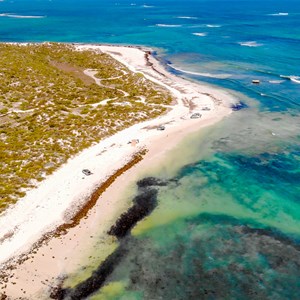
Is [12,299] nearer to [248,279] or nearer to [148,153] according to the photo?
[248,279]

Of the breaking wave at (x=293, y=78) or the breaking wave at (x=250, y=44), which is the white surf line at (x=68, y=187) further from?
the breaking wave at (x=250, y=44)

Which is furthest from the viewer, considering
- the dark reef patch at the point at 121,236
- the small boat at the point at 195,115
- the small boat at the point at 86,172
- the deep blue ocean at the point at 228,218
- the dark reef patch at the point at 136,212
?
the small boat at the point at 195,115

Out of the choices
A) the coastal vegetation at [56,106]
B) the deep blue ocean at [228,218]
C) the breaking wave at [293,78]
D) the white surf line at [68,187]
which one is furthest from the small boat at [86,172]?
the breaking wave at [293,78]

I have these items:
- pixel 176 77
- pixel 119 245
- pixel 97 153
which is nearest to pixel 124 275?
pixel 119 245

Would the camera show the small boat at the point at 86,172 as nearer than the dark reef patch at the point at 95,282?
No

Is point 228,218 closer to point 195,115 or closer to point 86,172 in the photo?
point 86,172

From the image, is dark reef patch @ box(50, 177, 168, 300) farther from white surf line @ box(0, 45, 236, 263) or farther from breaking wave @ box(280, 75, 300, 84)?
breaking wave @ box(280, 75, 300, 84)
